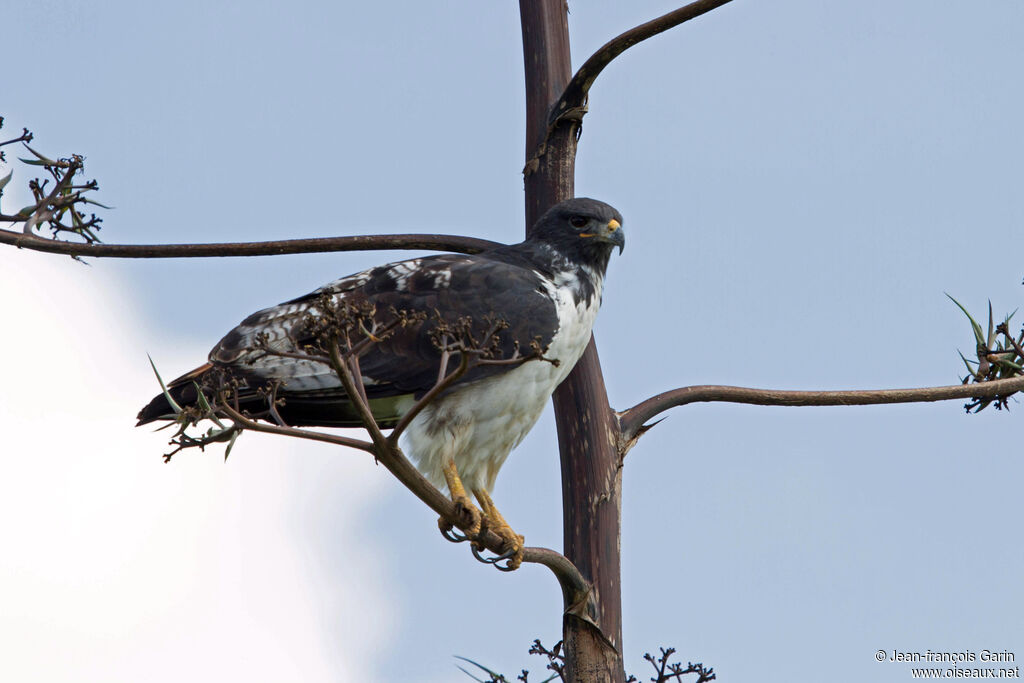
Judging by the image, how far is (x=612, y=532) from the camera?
20.7 feet

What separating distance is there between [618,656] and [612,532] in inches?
25.9

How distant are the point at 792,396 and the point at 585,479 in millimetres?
1223

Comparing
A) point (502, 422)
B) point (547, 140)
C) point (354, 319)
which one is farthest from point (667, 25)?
point (354, 319)

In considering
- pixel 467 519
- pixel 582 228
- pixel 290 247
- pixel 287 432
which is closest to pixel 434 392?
pixel 287 432

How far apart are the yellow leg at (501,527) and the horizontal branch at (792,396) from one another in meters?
0.84

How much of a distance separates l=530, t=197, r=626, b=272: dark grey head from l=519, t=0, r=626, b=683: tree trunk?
0.25m

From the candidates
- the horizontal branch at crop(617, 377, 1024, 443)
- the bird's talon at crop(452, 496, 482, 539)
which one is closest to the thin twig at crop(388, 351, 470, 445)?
the bird's talon at crop(452, 496, 482, 539)

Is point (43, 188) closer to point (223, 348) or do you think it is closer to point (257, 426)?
point (223, 348)

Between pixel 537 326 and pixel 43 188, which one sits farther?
pixel 43 188

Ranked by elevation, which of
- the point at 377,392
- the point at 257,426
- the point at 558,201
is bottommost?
the point at 257,426

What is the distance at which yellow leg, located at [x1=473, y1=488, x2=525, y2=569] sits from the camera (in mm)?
5689

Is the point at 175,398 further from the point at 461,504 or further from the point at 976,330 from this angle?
the point at 976,330

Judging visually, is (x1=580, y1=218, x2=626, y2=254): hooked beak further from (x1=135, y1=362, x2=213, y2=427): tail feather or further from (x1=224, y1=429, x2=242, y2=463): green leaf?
(x1=224, y1=429, x2=242, y2=463): green leaf

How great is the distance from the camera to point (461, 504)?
18.0ft
